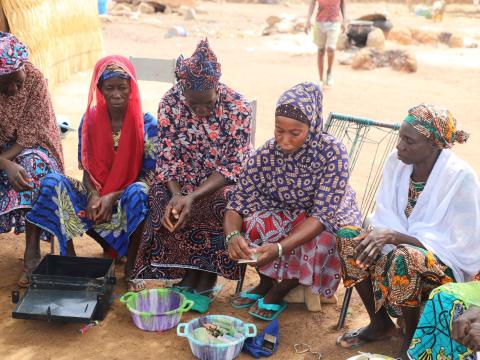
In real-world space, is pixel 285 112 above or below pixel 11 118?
above

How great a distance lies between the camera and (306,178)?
3879 millimetres

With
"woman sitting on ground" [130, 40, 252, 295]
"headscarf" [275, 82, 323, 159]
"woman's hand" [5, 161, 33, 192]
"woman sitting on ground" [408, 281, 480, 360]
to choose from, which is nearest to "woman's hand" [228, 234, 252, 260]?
"woman sitting on ground" [130, 40, 252, 295]

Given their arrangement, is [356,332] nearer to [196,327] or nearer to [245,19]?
[196,327]

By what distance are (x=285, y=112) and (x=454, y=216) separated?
1070 millimetres

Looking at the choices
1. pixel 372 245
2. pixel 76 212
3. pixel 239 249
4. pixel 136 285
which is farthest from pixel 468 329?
pixel 76 212

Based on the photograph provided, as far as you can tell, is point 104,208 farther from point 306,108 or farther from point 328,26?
point 328,26

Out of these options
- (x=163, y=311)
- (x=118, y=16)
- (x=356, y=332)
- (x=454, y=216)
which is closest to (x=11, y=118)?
(x=163, y=311)

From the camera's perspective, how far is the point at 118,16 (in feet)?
80.4

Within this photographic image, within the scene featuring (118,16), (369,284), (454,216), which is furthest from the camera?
(118,16)

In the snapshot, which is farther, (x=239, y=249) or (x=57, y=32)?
(x=57, y=32)

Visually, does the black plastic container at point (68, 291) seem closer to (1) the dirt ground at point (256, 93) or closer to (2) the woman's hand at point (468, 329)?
(1) the dirt ground at point (256, 93)

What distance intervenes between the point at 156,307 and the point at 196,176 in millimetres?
891

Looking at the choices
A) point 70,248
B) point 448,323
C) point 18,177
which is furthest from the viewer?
point 70,248

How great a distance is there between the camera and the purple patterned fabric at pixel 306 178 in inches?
148
